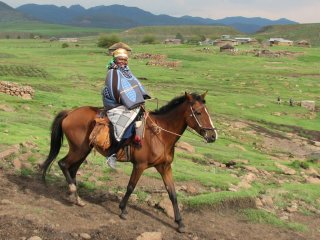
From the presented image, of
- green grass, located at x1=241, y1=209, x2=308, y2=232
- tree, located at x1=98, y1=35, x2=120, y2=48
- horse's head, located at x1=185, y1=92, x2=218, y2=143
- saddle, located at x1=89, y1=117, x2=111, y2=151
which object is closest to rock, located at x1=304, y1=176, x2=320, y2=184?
green grass, located at x1=241, y1=209, x2=308, y2=232

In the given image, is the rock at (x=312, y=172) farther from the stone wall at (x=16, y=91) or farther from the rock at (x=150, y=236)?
the stone wall at (x=16, y=91)

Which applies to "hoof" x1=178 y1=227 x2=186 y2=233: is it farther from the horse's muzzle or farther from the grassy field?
the horse's muzzle

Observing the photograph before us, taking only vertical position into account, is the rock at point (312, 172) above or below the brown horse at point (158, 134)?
below

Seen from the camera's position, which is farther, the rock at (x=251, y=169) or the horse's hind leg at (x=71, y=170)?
the rock at (x=251, y=169)

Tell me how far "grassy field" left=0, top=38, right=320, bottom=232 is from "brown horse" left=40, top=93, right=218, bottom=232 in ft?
7.98

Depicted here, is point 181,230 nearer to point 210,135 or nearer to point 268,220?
point 210,135

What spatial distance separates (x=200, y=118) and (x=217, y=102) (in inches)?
1316

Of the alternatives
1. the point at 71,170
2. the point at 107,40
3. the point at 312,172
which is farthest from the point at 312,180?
the point at 107,40

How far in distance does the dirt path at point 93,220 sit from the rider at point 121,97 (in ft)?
5.63

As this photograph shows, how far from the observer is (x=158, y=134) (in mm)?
10766

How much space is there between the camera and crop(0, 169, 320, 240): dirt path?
9125 mm

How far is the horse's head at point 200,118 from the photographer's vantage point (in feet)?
33.8

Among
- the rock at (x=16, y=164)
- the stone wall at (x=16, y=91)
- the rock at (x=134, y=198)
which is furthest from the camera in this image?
the stone wall at (x=16, y=91)

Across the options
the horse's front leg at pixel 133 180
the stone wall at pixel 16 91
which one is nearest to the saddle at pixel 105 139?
the horse's front leg at pixel 133 180
